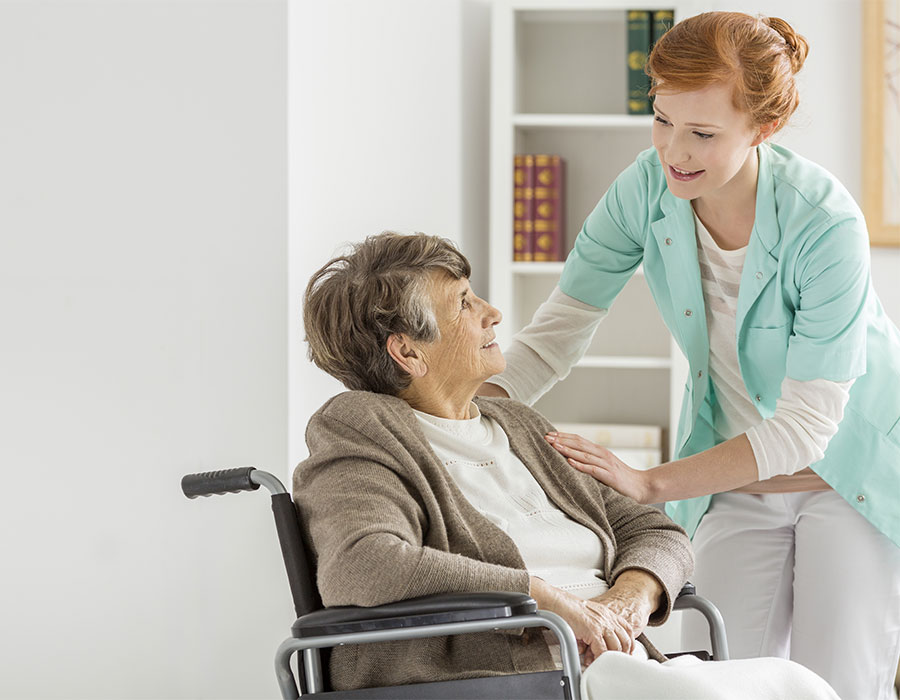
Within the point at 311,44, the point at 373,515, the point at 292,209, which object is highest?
the point at 311,44

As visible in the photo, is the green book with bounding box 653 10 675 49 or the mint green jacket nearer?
the mint green jacket

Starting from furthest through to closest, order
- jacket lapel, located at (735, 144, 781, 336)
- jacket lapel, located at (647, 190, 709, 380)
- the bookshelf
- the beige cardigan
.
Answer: the bookshelf → jacket lapel, located at (647, 190, 709, 380) → jacket lapel, located at (735, 144, 781, 336) → the beige cardigan

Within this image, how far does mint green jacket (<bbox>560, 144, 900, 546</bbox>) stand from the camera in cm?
153

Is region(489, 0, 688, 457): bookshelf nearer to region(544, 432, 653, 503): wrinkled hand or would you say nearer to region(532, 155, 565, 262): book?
region(532, 155, 565, 262): book

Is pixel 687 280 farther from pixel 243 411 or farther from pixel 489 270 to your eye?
pixel 489 270

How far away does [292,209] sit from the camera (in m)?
2.03

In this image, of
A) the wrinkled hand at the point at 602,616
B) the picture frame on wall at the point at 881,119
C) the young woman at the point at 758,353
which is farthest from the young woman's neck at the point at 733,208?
the picture frame on wall at the point at 881,119

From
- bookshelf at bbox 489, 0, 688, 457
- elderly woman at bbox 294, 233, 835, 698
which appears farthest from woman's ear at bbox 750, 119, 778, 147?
bookshelf at bbox 489, 0, 688, 457

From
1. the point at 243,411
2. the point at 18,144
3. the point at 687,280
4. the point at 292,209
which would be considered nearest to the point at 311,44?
the point at 292,209

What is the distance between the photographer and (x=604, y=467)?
5.30 feet

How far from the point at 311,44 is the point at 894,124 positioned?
6.66ft

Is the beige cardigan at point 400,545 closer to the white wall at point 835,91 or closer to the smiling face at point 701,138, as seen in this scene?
the smiling face at point 701,138

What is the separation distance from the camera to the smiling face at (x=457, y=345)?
1.54m

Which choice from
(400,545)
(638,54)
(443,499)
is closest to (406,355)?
(443,499)
